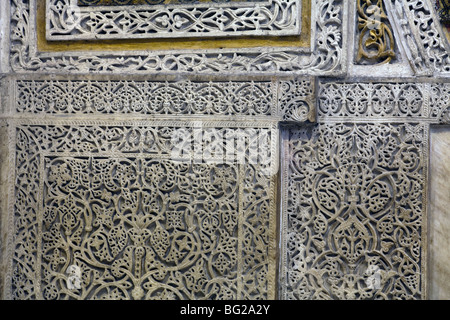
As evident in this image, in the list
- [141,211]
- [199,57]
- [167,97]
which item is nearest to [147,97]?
[167,97]

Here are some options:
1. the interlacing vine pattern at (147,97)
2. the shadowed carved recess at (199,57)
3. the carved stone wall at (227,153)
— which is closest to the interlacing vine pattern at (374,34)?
the carved stone wall at (227,153)

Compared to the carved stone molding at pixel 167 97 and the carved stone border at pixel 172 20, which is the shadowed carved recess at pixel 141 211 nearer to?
the carved stone molding at pixel 167 97

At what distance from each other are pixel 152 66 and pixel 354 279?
69.8 inches

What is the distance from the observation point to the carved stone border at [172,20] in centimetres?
357

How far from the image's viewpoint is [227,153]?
3.53 m

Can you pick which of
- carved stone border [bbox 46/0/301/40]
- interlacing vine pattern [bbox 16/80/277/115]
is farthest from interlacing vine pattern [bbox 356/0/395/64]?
interlacing vine pattern [bbox 16/80/277/115]

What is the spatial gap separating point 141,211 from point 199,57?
1008mm

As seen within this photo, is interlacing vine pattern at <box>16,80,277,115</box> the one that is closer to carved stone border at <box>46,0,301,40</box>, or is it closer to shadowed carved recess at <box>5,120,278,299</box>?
shadowed carved recess at <box>5,120,278,299</box>

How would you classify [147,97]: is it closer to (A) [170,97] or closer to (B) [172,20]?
(A) [170,97]

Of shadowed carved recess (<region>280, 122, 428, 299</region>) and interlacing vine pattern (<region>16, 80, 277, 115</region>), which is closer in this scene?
shadowed carved recess (<region>280, 122, 428, 299</region>)

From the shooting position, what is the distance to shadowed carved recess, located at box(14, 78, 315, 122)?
351 cm

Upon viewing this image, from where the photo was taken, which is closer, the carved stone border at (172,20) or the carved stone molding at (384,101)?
the carved stone molding at (384,101)

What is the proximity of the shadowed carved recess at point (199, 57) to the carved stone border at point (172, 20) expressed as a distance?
109mm
